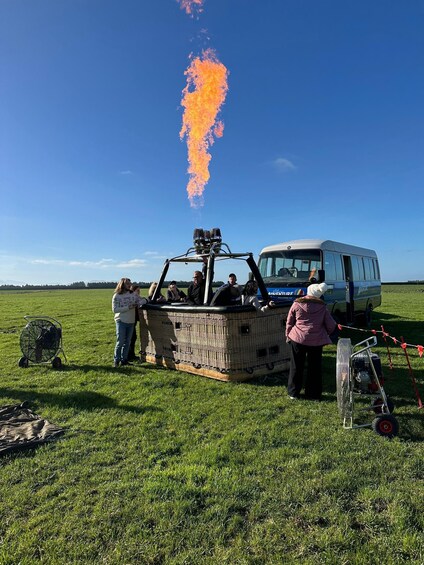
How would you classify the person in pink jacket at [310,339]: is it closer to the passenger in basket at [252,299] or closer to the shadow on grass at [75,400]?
the passenger in basket at [252,299]

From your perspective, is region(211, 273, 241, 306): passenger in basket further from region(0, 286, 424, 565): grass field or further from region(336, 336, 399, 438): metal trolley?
region(336, 336, 399, 438): metal trolley

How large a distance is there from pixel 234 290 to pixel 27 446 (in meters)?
4.65

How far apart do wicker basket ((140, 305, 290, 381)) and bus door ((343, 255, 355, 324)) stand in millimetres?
6374

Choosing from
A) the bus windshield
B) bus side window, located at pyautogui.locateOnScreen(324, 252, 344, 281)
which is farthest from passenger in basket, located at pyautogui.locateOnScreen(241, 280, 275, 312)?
bus side window, located at pyautogui.locateOnScreen(324, 252, 344, 281)

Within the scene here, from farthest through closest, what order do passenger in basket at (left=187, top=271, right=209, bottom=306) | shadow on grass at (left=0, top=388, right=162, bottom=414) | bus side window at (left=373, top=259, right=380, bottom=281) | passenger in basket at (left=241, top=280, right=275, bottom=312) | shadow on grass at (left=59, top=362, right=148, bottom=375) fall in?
bus side window at (left=373, top=259, right=380, bottom=281)
passenger in basket at (left=187, top=271, right=209, bottom=306)
shadow on grass at (left=59, top=362, right=148, bottom=375)
passenger in basket at (left=241, top=280, right=275, bottom=312)
shadow on grass at (left=0, top=388, right=162, bottom=414)

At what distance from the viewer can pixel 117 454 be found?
4.09 m

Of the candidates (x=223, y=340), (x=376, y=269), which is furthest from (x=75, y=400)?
(x=376, y=269)

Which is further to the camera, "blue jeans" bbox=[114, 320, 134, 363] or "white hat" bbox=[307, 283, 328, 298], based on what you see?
"blue jeans" bbox=[114, 320, 134, 363]

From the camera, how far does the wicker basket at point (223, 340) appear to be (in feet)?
22.2

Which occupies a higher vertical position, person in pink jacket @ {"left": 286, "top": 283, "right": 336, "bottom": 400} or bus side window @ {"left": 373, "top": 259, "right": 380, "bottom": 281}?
bus side window @ {"left": 373, "top": 259, "right": 380, "bottom": 281}

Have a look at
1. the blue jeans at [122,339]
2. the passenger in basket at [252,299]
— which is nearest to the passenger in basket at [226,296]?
the passenger in basket at [252,299]

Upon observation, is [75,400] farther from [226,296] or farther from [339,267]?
[339,267]

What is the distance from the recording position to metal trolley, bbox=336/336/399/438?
14.3 feet

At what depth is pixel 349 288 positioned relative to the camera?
1334 centimetres
